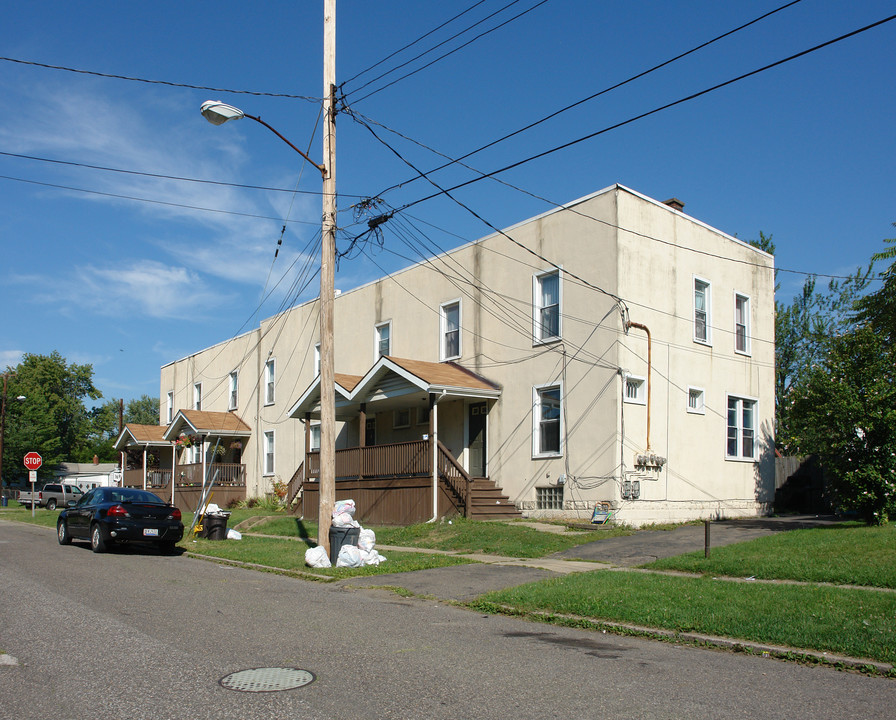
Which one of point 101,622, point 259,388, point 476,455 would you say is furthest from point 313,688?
point 259,388

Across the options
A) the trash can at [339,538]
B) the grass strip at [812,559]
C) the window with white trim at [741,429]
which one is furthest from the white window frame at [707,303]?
the trash can at [339,538]

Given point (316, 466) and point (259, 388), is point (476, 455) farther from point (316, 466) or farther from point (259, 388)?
point (259, 388)

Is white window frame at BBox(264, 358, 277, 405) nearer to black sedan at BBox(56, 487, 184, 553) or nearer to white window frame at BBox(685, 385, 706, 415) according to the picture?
black sedan at BBox(56, 487, 184, 553)

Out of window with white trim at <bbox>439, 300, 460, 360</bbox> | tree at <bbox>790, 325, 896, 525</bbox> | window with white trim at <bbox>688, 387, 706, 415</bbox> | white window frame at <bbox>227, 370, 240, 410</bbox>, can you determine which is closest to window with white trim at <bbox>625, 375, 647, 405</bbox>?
window with white trim at <bbox>688, 387, 706, 415</bbox>

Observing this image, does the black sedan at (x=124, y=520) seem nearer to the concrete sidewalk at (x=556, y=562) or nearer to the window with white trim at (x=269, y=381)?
the concrete sidewalk at (x=556, y=562)

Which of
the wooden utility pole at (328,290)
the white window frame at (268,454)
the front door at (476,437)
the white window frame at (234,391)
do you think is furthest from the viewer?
the white window frame at (234,391)

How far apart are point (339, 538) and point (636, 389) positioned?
27.6ft

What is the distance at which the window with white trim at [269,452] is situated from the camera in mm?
32844

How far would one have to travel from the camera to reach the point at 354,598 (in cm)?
1109

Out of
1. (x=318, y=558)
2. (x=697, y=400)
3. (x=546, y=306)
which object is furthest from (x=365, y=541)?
(x=697, y=400)

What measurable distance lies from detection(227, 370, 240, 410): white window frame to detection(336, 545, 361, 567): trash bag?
2355cm

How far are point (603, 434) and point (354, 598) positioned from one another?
8.86 m

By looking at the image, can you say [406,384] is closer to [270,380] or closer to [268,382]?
[270,380]

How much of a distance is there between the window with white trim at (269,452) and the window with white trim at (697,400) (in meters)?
18.3
